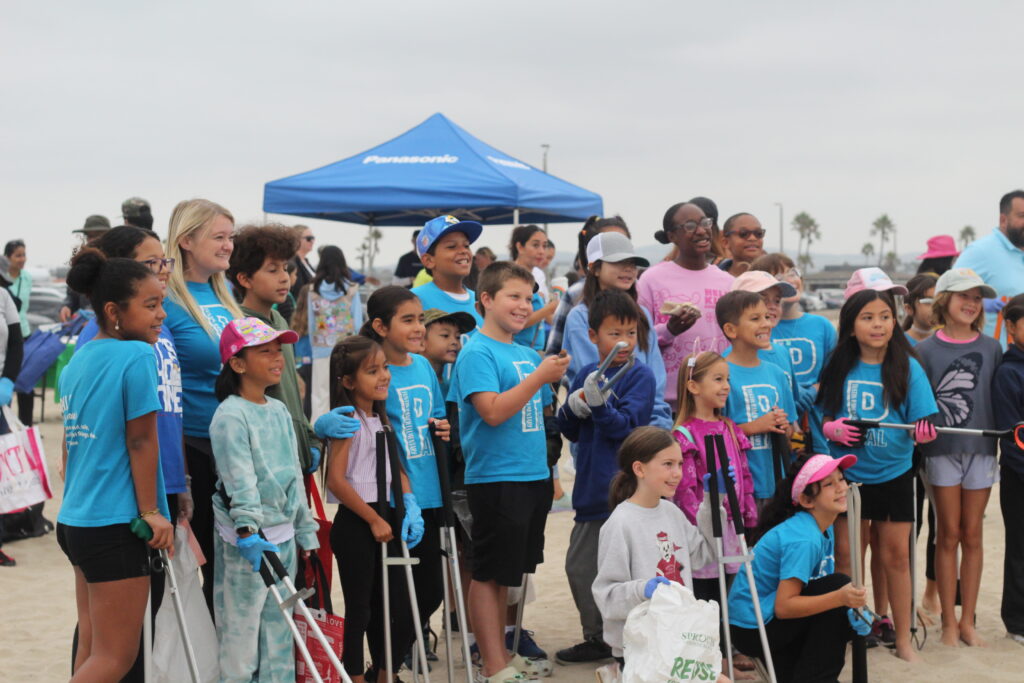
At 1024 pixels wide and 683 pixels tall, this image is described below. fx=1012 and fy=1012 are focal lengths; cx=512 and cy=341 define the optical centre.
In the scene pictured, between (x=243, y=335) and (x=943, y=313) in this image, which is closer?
(x=243, y=335)

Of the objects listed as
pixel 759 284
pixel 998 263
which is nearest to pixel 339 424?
pixel 759 284

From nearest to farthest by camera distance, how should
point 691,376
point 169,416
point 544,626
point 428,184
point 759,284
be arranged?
point 169,416 → point 691,376 → point 759,284 → point 544,626 → point 428,184

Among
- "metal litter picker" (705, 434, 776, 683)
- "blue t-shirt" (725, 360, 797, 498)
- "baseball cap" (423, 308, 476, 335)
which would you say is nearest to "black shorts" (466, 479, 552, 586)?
"metal litter picker" (705, 434, 776, 683)

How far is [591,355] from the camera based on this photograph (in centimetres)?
521

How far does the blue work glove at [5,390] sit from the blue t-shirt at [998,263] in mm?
6245

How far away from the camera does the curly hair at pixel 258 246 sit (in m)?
4.43

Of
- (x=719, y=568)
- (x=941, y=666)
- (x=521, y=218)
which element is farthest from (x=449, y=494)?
(x=521, y=218)

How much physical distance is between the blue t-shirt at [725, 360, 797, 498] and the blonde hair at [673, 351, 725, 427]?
0.13 metres

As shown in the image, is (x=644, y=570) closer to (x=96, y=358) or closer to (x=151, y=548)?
(x=151, y=548)

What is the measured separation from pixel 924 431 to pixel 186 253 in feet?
11.9

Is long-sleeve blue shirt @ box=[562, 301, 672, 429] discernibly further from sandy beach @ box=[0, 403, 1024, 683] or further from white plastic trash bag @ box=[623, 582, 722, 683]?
sandy beach @ box=[0, 403, 1024, 683]

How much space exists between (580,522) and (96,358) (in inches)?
98.4

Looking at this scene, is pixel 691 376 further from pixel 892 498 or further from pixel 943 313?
pixel 943 313

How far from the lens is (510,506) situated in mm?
4594
